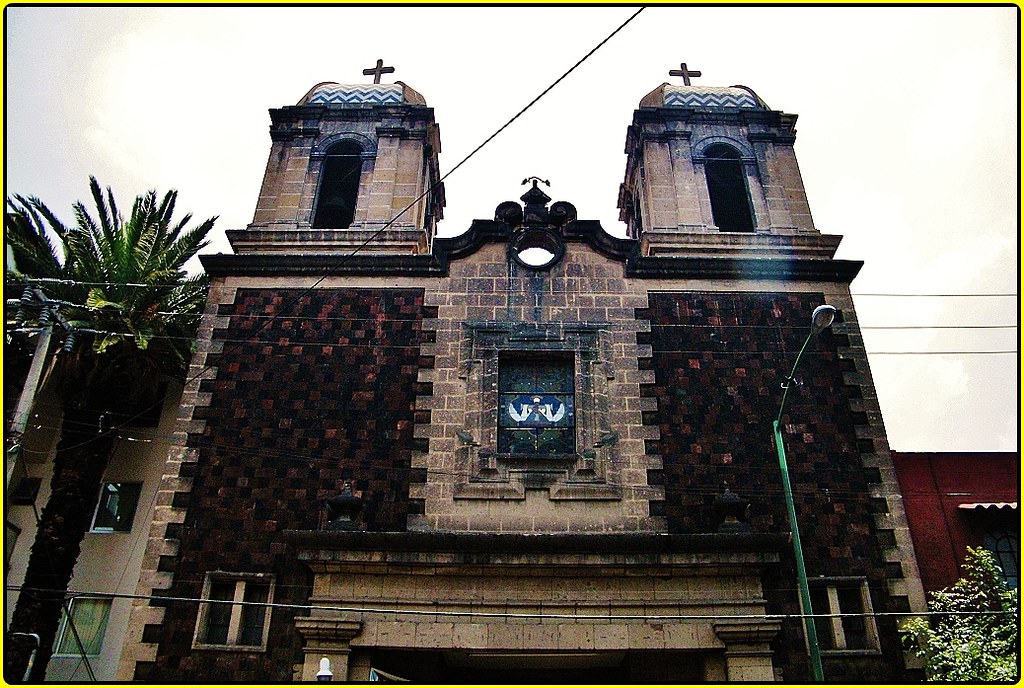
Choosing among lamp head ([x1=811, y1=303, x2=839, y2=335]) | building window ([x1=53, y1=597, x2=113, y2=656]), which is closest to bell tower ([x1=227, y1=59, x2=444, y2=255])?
building window ([x1=53, y1=597, x2=113, y2=656])

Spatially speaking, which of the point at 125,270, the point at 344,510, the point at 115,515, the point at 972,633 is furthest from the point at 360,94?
the point at 972,633

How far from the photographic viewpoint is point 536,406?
1580 cm

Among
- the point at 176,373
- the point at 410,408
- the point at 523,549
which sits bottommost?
the point at 523,549

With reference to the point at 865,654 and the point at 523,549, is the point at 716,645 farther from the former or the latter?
the point at 523,549

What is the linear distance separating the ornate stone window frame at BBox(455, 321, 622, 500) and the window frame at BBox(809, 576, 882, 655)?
3.82m

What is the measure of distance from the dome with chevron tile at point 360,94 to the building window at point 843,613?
51.2ft

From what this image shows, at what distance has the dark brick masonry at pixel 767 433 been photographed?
14.0 metres

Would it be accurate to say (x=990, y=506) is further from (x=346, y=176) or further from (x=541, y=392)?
(x=346, y=176)

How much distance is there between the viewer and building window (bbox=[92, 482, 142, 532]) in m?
18.8

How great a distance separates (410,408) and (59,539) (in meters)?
8.15

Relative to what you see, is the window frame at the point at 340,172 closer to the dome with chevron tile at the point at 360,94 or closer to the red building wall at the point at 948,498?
the dome with chevron tile at the point at 360,94

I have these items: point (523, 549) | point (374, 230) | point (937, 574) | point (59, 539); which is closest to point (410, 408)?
point (523, 549)

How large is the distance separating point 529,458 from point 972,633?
24.7 feet

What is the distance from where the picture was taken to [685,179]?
2003 centimetres
